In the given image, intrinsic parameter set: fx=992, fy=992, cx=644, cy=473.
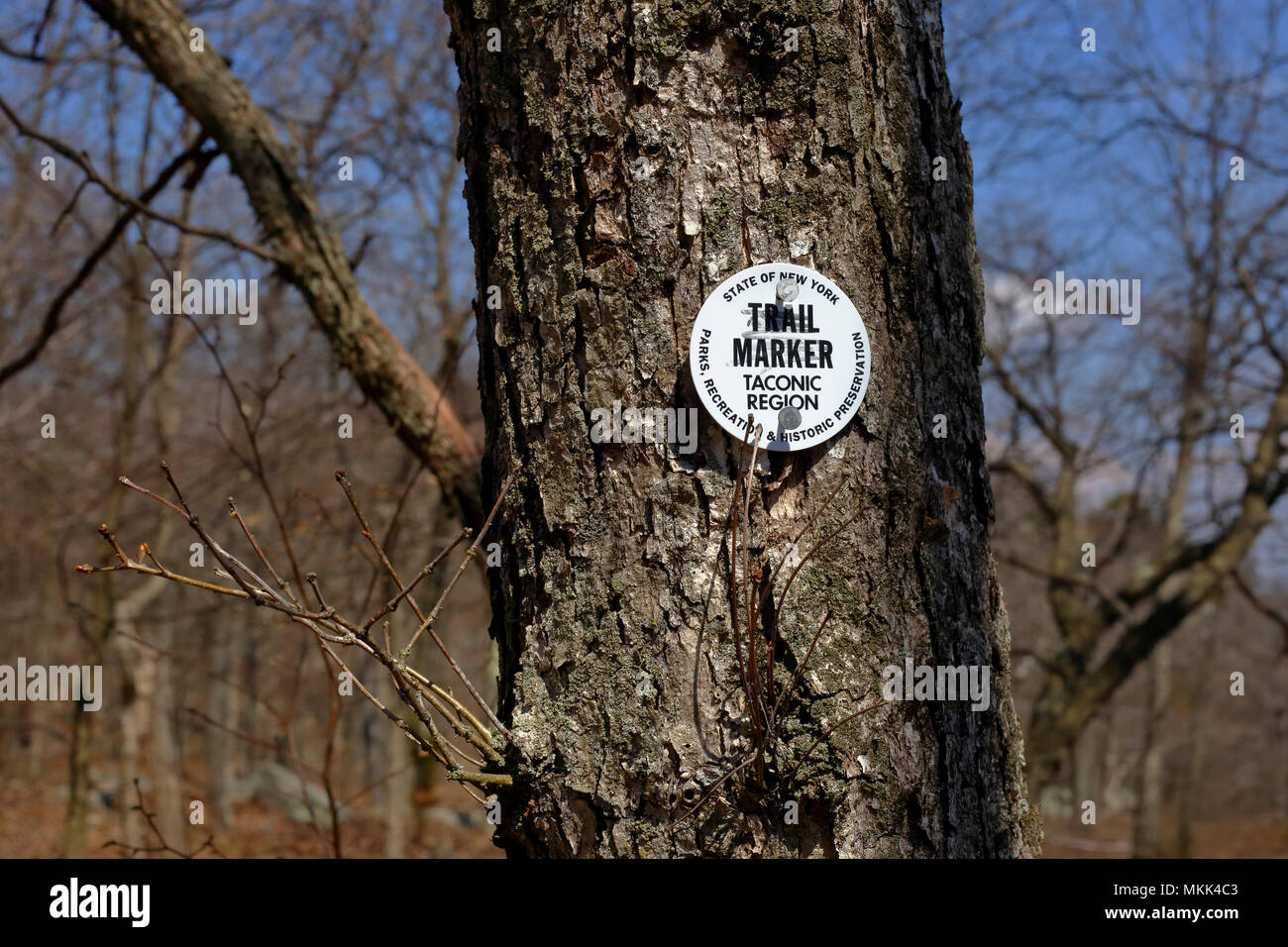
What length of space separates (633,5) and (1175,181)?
7.54m

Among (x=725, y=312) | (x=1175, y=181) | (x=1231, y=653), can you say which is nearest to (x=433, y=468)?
(x=725, y=312)

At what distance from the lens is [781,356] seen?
137 cm

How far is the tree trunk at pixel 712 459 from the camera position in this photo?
50.2 inches

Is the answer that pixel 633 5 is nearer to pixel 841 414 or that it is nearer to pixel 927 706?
pixel 841 414

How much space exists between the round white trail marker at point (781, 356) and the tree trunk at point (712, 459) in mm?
23

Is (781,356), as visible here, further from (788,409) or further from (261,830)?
(261,830)

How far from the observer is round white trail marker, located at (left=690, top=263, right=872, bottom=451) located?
1.32 m

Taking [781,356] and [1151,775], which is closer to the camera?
[781,356]

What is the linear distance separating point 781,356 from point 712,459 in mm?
180

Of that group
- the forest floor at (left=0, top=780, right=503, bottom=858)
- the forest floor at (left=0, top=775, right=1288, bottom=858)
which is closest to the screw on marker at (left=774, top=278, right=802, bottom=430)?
the forest floor at (left=0, top=780, right=503, bottom=858)

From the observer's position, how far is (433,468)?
3.02 m

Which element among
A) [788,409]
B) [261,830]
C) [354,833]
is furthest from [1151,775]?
[261,830]

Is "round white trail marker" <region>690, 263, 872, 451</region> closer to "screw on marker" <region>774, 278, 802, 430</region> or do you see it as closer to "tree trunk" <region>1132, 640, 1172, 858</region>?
"screw on marker" <region>774, 278, 802, 430</region>

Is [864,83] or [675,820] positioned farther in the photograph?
[864,83]
